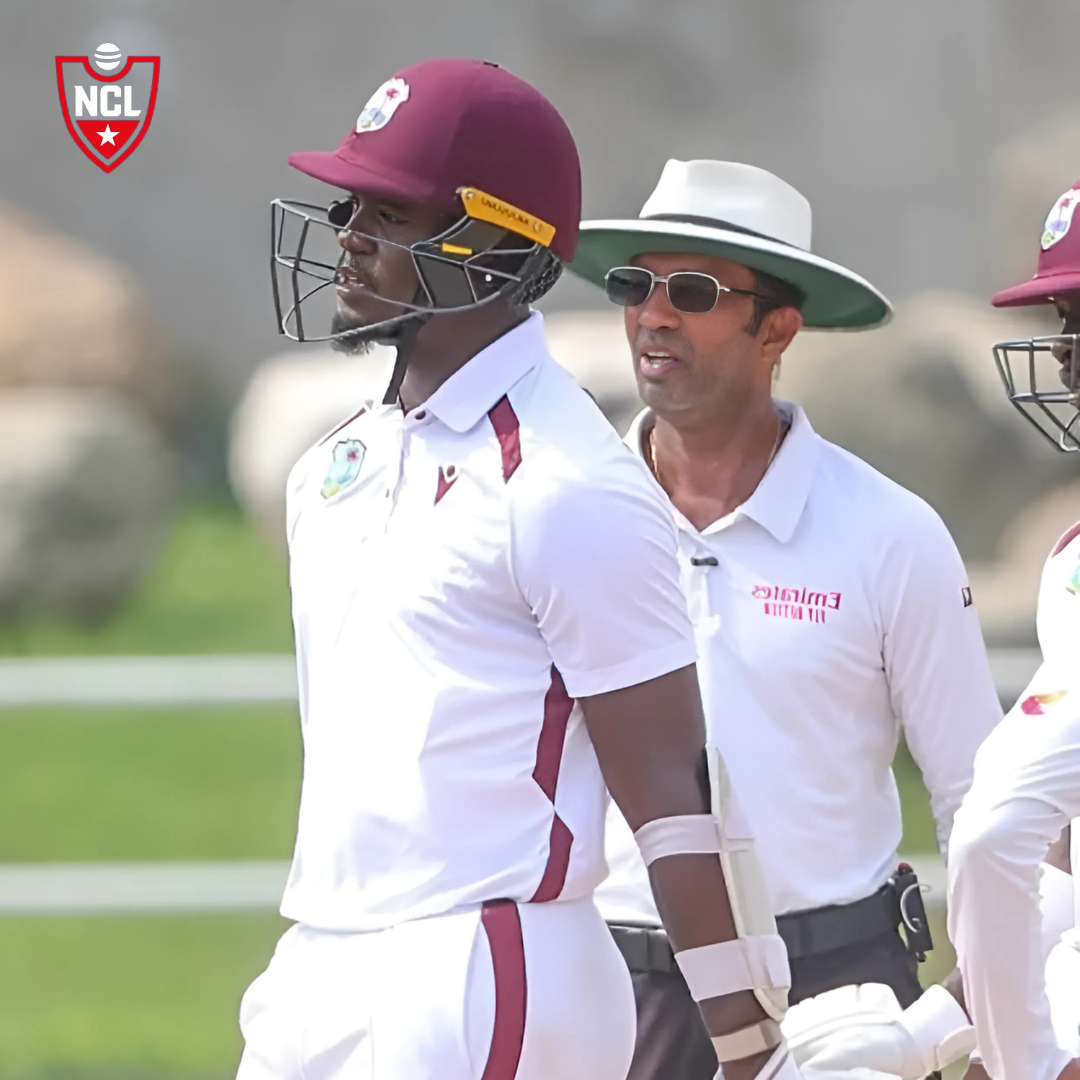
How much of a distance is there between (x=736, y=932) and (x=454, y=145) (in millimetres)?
774

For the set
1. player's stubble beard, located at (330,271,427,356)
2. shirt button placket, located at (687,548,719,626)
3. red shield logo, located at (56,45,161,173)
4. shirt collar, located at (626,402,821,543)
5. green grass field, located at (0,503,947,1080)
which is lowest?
green grass field, located at (0,503,947,1080)

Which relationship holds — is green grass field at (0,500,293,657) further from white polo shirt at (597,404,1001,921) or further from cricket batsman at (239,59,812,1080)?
cricket batsman at (239,59,812,1080)

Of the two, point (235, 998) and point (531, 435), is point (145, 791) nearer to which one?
point (235, 998)

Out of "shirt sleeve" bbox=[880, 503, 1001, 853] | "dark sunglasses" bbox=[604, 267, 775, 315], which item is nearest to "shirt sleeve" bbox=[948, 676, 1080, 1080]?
"shirt sleeve" bbox=[880, 503, 1001, 853]

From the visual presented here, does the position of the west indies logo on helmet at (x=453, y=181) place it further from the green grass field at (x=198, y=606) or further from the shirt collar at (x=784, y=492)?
the green grass field at (x=198, y=606)

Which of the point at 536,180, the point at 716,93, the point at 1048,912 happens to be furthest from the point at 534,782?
the point at 716,93

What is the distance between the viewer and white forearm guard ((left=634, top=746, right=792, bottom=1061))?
1757 mm

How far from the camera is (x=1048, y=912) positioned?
86.7 inches

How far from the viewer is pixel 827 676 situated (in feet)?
7.98

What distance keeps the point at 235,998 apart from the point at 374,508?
2742 millimetres

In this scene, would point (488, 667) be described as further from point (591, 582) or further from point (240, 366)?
point (240, 366)

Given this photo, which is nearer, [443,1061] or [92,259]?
[443,1061]

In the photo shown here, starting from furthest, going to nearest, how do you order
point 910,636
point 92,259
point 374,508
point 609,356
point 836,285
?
point 92,259, point 609,356, point 836,285, point 910,636, point 374,508

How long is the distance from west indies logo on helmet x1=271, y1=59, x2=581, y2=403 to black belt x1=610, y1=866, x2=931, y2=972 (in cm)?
80
